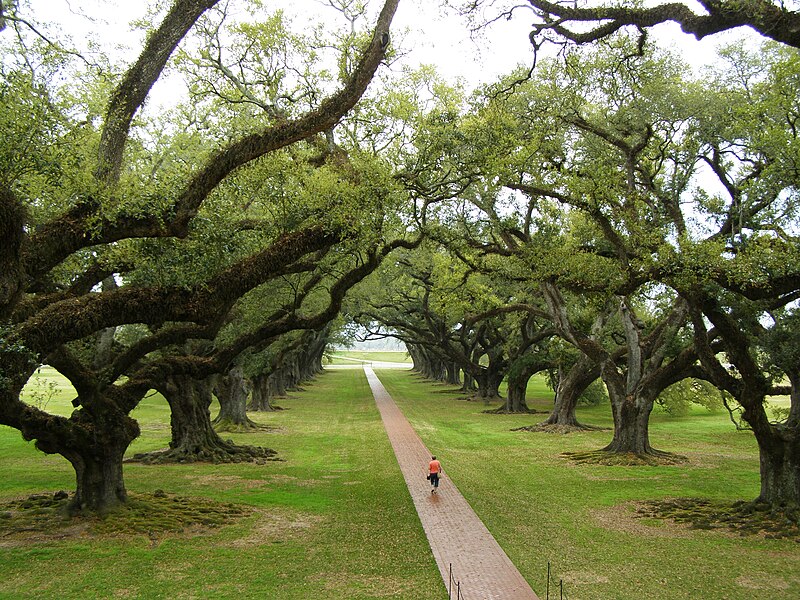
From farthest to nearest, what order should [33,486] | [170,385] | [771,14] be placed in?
[170,385] → [33,486] → [771,14]

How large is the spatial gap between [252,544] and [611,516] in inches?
302

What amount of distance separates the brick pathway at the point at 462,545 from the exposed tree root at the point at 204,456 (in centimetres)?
578

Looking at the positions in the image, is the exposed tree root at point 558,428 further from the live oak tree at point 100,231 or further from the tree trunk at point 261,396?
the live oak tree at point 100,231

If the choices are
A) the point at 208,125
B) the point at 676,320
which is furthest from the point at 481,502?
the point at 208,125

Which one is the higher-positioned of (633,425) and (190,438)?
(633,425)

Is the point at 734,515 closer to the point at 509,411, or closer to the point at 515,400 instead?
the point at 509,411

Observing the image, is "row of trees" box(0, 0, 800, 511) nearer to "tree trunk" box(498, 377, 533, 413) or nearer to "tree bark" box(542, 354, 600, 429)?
"tree bark" box(542, 354, 600, 429)

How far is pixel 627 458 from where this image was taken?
21047mm

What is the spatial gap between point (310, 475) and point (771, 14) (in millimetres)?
15812

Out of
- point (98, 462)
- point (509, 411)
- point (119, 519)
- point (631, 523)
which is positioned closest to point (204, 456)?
point (98, 462)

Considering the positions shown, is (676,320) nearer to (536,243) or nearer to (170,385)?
(536,243)

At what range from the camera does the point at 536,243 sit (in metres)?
19.5

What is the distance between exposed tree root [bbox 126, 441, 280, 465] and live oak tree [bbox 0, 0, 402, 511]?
798cm

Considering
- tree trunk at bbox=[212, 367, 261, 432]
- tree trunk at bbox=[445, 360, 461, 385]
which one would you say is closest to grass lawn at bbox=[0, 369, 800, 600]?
tree trunk at bbox=[212, 367, 261, 432]
